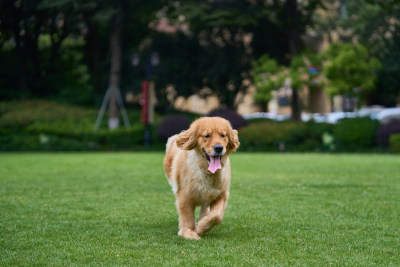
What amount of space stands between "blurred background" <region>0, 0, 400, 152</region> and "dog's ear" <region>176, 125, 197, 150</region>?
20.1 m

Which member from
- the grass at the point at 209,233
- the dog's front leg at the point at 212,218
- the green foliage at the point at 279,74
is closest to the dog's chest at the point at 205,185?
the dog's front leg at the point at 212,218

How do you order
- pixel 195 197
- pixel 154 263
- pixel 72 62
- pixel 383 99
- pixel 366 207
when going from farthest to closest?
pixel 383 99
pixel 72 62
pixel 366 207
pixel 195 197
pixel 154 263

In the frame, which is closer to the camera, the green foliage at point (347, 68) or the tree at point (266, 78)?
the green foliage at point (347, 68)

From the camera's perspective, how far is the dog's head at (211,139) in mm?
5906

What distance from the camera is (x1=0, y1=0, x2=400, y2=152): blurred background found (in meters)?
27.9

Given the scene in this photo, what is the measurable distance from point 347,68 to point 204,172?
27.7m

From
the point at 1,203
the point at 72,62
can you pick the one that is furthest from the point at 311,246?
the point at 72,62

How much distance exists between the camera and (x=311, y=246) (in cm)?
564

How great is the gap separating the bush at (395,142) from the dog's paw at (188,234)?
20043mm

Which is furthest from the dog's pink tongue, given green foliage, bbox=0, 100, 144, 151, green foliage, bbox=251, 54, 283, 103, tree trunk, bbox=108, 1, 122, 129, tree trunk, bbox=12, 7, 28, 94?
tree trunk, bbox=12, 7, 28, 94

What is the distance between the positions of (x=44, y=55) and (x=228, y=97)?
1263 cm

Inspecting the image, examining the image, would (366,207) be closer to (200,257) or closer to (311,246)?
(311,246)

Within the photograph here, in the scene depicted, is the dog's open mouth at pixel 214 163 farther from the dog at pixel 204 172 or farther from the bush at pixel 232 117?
the bush at pixel 232 117

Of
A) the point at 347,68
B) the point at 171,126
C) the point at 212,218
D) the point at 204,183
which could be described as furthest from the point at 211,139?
the point at 347,68
